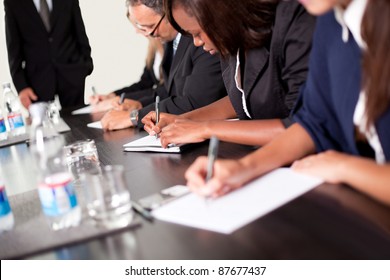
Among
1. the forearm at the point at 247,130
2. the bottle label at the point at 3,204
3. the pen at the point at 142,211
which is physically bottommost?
the forearm at the point at 247,130

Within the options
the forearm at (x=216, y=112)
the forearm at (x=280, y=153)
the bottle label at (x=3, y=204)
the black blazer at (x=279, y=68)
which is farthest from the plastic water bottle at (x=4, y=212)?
the forearm at (x=216, y=112)

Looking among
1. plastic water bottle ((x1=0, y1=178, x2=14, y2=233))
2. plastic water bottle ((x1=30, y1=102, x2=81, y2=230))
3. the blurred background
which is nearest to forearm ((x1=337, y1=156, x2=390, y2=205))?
plastic water bottle ((x1=30, y1=102, x2=81, y2=230))

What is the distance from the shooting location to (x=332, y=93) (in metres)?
1.33

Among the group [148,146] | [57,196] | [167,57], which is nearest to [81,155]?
[148,146]

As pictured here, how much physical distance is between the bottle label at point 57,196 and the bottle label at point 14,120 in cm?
161

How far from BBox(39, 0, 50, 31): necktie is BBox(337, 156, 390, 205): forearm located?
3424 millimetres

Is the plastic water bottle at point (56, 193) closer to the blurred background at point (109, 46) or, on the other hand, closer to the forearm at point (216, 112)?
the forearm at point (216, 112)

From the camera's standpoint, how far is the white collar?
1.12 m

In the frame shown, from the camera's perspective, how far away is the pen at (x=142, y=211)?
111 cm

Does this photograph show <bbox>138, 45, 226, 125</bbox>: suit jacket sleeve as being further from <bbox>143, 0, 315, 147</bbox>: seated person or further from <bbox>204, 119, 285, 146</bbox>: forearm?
<bbox>204, 119, 285, 146</bbox>: forearm

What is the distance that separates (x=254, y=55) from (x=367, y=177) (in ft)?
2.73

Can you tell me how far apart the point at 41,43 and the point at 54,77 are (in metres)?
0.30

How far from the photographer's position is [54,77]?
406 cm

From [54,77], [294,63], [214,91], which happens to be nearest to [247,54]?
[294,63]
